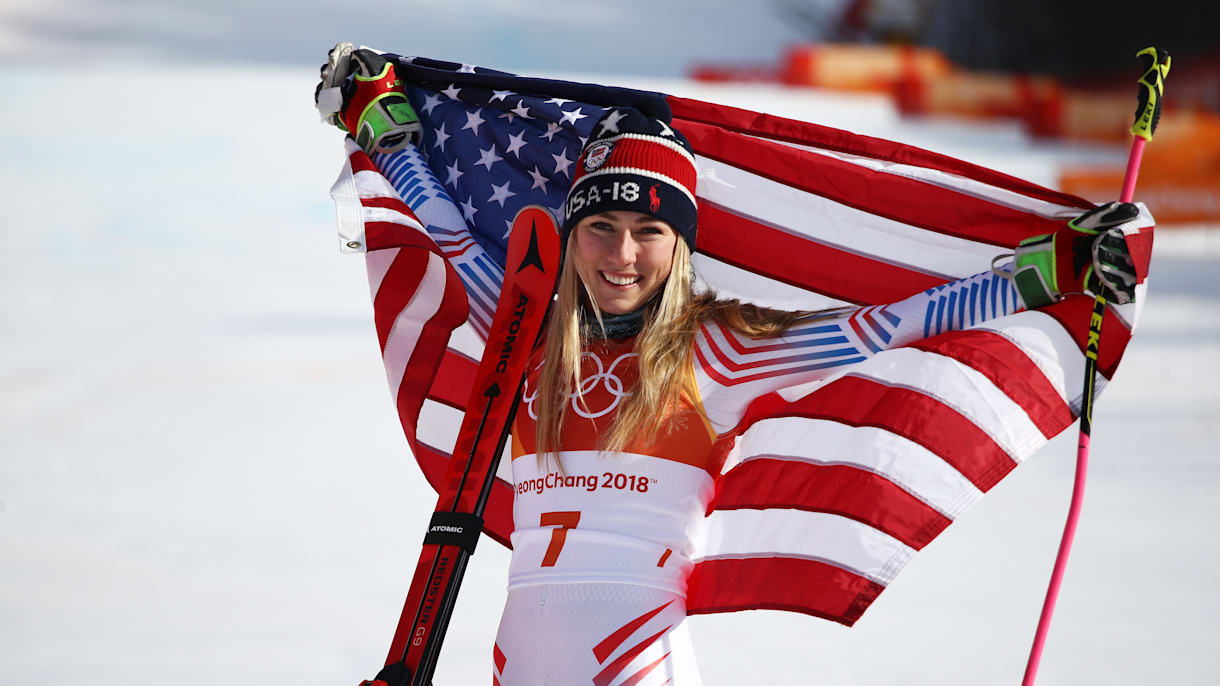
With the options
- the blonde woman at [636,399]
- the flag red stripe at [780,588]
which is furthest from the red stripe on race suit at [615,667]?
the flag red stripe at [780,588]

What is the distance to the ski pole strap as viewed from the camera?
6.99 ft

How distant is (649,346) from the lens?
1.98 metres

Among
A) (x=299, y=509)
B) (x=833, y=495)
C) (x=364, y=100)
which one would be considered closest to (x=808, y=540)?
(x=833, y=495)

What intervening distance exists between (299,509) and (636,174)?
307 centimetres

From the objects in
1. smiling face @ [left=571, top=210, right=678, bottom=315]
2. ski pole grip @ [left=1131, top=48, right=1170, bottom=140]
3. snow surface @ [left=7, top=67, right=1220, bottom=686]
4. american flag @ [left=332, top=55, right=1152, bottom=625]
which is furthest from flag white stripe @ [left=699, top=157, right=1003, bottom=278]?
snow surface @ [left=7, top=67, right=1220, bottom=686]

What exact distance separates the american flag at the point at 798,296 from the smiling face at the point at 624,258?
154 mm

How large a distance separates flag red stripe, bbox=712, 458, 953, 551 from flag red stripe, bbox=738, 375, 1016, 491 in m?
0.09

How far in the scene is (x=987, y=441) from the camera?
2.02 meters

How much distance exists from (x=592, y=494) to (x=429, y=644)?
40 centimetres

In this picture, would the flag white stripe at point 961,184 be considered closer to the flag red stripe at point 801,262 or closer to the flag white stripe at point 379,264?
the flag red stripe at point 801,262

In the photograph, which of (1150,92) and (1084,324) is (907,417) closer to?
→ (1084,324)

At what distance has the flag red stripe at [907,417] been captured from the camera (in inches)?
79.7

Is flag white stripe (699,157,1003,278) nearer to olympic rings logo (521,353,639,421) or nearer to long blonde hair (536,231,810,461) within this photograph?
long blonde hair (536,231,810,461)

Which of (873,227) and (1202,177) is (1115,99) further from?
(873,227)
